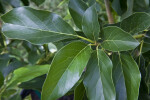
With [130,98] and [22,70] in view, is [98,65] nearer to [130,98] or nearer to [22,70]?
[130,98]

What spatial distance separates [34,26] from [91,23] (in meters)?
0.11

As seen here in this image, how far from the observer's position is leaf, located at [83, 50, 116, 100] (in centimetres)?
34

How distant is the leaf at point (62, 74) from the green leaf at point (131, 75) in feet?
0.33

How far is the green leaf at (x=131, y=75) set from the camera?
0.36 meters

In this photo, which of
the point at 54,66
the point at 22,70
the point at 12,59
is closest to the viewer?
the point at 54,66

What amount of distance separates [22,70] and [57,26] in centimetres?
19

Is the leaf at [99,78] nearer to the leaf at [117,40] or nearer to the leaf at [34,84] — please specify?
the leaf at [117,40]

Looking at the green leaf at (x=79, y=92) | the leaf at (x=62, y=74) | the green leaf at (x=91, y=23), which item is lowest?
the green leaf at (x=79, y=92)

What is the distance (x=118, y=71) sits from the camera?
0.40m

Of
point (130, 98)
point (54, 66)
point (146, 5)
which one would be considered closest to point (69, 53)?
point (54, 66)

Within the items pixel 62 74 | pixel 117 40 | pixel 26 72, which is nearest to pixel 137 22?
pixel 117 40

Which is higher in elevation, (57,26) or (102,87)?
(57,26)

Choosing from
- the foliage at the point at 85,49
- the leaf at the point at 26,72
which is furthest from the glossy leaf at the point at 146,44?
the leaf at the point at 26,72

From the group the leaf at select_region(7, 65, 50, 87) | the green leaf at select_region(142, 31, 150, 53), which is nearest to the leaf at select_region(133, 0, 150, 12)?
the green leaf at select_region(142, 31, 150, 53)
